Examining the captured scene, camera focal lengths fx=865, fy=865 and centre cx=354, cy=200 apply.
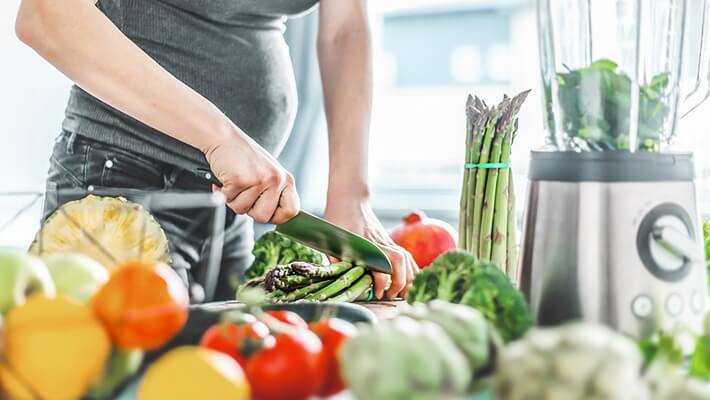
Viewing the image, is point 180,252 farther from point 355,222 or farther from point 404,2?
point 404,2

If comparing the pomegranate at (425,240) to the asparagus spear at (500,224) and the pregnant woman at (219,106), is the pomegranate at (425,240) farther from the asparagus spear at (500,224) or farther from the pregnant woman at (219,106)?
the asparagus spear at (500,224)

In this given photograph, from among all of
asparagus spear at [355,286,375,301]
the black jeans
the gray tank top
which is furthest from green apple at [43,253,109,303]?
the gray tank top

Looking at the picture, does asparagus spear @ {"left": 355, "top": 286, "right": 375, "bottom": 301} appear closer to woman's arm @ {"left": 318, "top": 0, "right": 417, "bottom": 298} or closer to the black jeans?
woman's arm @ {"left": 318, "top": 0, "right": 417, "bottom": 298}

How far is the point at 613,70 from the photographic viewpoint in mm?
949

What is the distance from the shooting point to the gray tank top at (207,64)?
1.61 metres

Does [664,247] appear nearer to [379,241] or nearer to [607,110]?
[607,110]

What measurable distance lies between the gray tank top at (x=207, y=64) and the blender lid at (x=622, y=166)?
0.89m

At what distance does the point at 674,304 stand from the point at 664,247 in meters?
0.06

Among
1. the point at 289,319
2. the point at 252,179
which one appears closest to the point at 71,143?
the point at 252,179

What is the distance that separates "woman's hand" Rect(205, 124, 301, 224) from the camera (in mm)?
1207

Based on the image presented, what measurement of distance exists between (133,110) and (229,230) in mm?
506

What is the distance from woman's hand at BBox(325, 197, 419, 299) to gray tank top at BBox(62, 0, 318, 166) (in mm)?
231

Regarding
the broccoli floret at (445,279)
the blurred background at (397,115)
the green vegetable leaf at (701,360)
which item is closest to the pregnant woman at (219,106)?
the broccoli floret at (445,279)

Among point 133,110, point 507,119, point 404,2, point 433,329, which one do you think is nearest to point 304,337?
point 433,329
